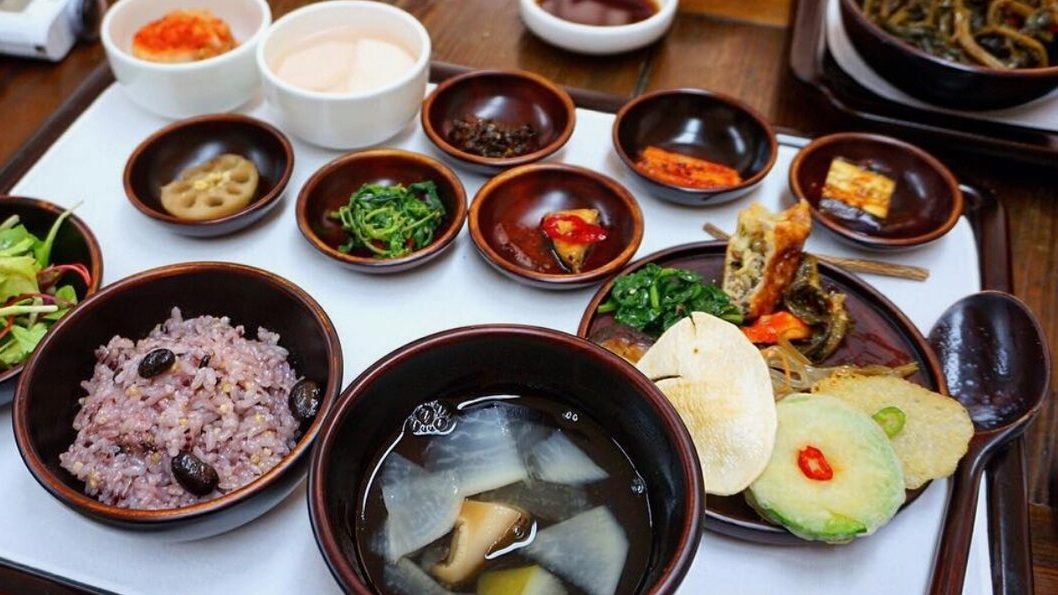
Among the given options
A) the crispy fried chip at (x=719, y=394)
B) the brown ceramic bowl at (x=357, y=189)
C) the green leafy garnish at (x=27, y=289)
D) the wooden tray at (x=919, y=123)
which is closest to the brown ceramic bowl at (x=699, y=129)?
the wooden tray at (x=919, y=123)

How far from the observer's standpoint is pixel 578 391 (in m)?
1.47

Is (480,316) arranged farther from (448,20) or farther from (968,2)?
(968,2)

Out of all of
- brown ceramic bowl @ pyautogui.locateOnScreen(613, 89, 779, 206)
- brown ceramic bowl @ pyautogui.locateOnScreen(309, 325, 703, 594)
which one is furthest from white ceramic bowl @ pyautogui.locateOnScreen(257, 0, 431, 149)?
brown ceramic bowl @ pyautogui.locateOnScreen(309, 325, 703, 594)

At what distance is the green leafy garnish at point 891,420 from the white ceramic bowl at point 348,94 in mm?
1492

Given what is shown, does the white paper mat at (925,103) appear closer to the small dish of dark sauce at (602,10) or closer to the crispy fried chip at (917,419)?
the small dish of dark sauce at (602,10)

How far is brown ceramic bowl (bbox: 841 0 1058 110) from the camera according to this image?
2.21 meters

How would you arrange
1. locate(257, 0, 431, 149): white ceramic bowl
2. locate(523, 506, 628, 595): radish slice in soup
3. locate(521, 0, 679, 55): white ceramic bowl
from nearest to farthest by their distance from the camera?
locate(523, 506, 628, 595): radish slice in soup
locate(257, 0, 431, 149): white ceramic bowl
locate(521, 0, 679, 55): white ceramic bowl

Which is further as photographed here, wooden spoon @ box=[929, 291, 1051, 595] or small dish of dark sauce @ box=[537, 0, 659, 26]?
small dish of dark sauce @ box=[537, 0, 659, 26]

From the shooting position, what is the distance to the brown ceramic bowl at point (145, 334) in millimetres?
1339

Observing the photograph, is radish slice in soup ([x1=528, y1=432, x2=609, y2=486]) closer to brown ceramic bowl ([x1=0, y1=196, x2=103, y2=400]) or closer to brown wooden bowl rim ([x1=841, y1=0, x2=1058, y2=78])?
brown ceramic bowl ([x1=0, y1=196, x2=103, y2=400])

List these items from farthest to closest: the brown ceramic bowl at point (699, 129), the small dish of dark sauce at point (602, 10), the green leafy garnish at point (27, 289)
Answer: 1. the small dish of dark sauce at point (602, 10)
2. the brown ceramic bowl at point (699, 129)
3. the green leafy garnish at point (27, 289)

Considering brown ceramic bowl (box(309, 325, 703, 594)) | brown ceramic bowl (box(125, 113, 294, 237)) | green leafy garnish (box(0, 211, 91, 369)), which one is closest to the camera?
brown ceramic bowl (box(309, 325, 703, 594))

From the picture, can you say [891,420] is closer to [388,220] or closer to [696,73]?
[388,220]

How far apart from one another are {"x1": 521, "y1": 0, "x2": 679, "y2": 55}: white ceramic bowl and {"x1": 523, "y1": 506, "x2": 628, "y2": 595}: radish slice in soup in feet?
5.79
